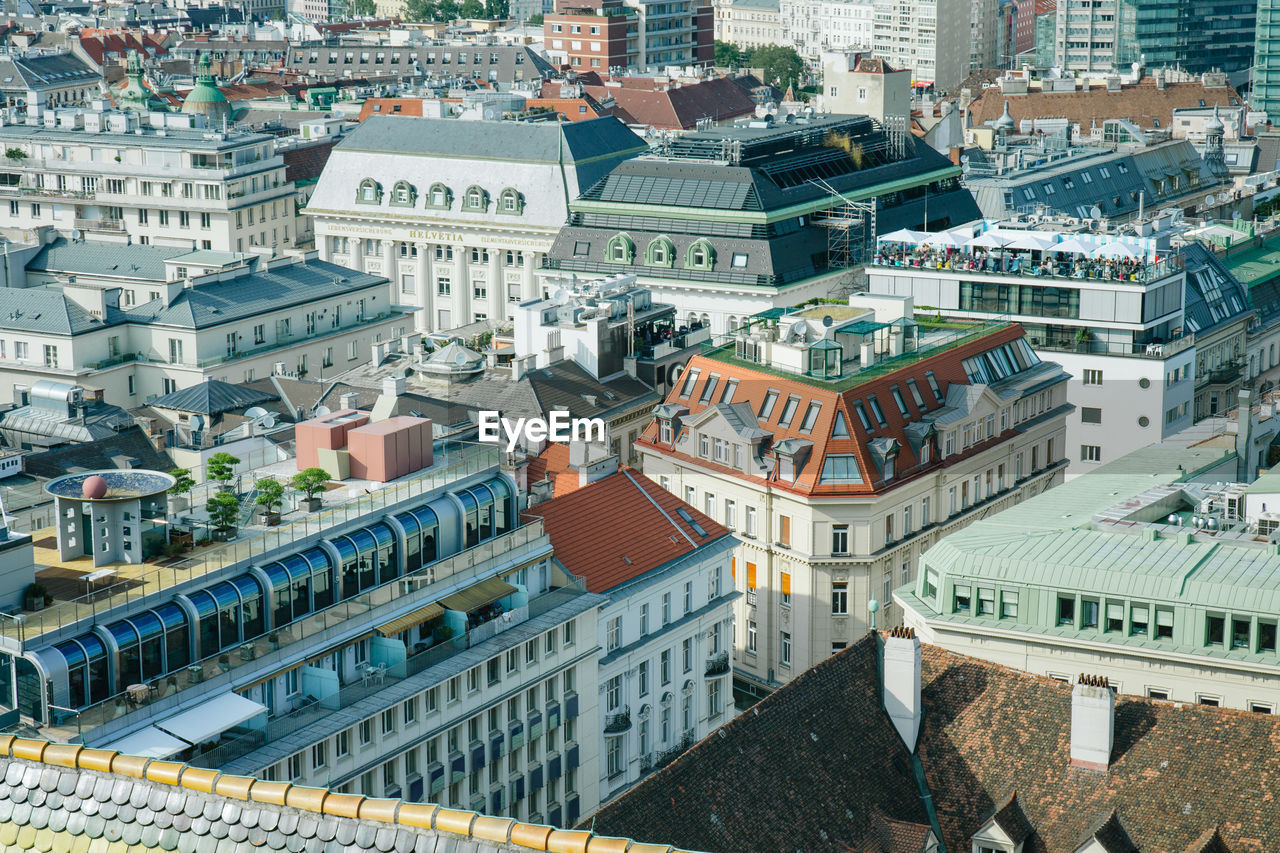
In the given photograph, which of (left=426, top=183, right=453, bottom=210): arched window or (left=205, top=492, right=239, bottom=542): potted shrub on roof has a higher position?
(left=426, top=183, right=453, bottom=210): arched window

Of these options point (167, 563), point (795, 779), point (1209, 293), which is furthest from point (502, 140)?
point (795, 779)

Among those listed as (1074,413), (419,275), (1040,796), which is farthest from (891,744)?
(419,275)

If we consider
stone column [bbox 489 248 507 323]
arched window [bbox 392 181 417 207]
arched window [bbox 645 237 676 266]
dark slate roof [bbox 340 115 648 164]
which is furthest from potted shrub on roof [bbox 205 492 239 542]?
arched window [bbox 392 181 417 207]

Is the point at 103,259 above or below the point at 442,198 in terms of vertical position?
below

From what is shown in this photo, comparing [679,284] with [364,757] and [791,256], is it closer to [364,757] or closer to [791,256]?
[791,256]

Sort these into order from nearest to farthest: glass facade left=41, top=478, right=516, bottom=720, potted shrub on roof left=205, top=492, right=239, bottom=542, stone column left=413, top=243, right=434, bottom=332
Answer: glass facade left=41, top=478, right=516, bottom=720 → potted shrub on roof left=205, top=492, right=239, bottom=542 → stone column left=413, top=243, right=434, bottom=332

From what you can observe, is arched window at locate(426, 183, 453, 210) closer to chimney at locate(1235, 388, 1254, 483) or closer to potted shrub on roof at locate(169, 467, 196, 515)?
chimney at locate(1235, 388, 1254, 483)

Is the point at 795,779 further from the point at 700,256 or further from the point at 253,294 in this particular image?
the point at 253,294
